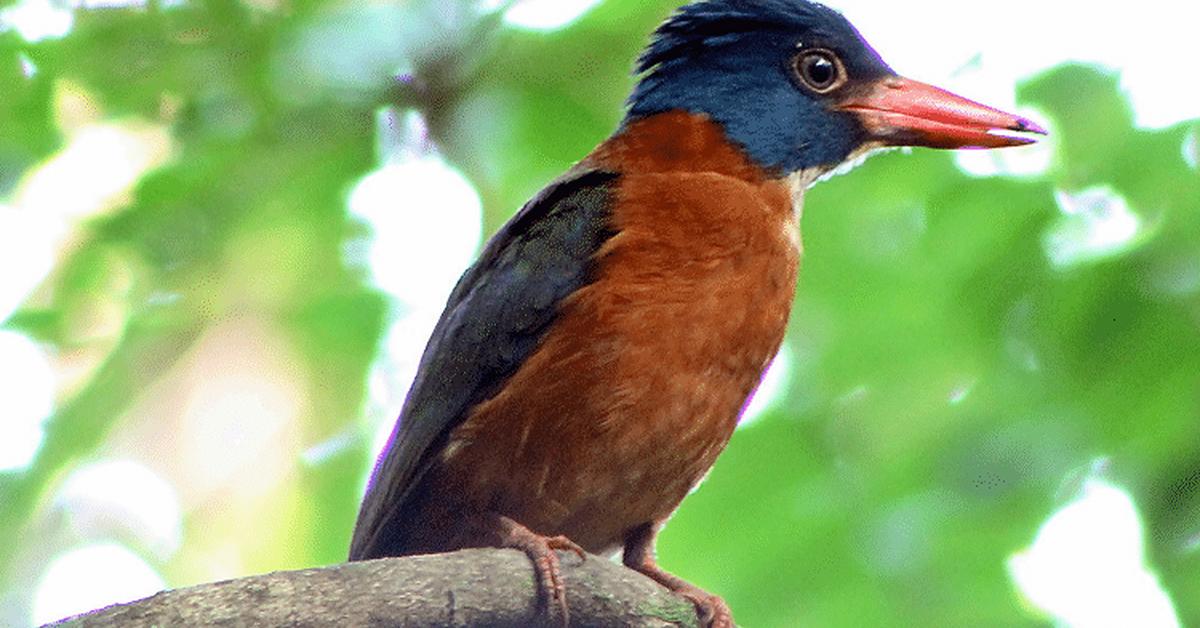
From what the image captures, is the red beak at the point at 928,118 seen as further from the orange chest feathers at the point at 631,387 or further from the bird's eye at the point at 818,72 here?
the orange chest feathers at the point at 631,387

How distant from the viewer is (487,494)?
13.9 ft

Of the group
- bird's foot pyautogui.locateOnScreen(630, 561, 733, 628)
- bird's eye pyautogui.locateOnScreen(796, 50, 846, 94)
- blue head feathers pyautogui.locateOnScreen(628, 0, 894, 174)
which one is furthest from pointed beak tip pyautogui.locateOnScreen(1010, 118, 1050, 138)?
bird's foot pyautogui.locateOnScreen(630, 561, 733, 628)

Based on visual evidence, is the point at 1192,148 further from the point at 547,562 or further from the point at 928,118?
the point at 547,562

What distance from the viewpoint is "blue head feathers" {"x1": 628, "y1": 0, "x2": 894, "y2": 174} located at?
502 centimetres

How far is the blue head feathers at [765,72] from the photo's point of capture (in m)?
5.02

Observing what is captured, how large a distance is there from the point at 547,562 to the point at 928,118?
2.19m

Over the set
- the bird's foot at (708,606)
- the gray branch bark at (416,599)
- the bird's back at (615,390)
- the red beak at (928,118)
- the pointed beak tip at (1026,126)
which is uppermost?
the red beak at (928,118)

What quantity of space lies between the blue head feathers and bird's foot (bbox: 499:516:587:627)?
1662 mm

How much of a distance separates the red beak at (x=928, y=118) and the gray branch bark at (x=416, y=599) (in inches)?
76.5

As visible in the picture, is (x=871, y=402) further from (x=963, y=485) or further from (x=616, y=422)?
(x=616, y=422)

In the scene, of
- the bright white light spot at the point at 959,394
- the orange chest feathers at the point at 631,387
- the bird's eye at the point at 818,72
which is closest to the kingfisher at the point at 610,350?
the orange chest feathers at the point at 631,387

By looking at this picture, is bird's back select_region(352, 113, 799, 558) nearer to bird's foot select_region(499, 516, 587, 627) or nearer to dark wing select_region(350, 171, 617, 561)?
dark wing select_region(350, 171, 617, 561)

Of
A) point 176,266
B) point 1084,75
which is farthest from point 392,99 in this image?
point 1084,75

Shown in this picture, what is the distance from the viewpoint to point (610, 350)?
4191 millimetres
